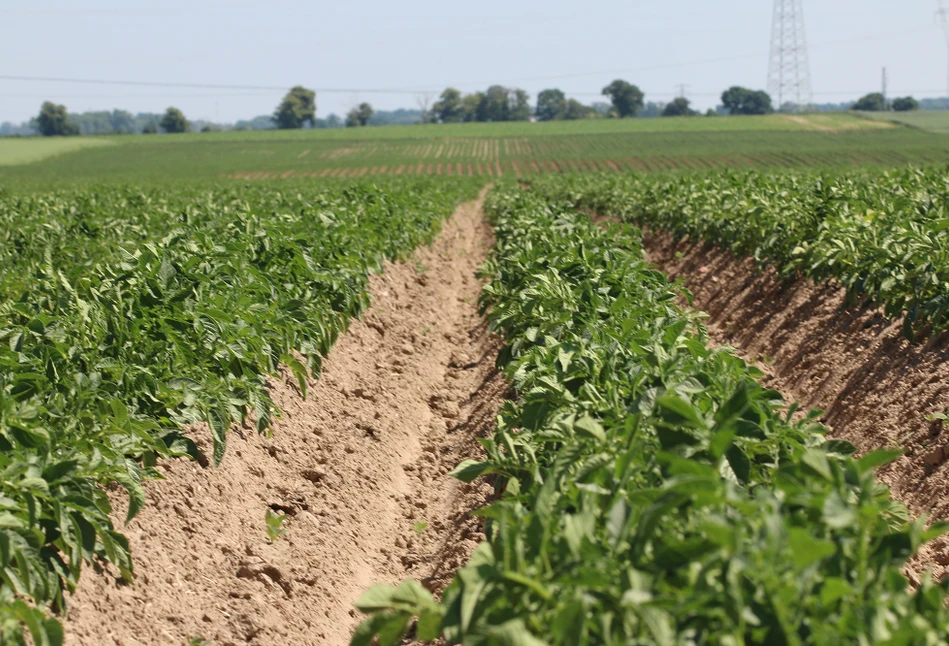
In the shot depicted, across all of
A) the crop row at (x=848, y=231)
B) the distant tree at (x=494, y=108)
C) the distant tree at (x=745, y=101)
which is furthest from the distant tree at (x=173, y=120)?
the crop row at (x=848, y=231)

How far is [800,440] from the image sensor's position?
3.35 meters

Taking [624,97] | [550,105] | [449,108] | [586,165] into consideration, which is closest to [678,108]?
[624,97]

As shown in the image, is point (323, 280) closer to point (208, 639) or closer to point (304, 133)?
point (208, 639)

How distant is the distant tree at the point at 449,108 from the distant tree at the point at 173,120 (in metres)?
43.9

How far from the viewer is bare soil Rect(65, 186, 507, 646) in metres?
3.97

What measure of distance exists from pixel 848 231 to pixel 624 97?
144073mm

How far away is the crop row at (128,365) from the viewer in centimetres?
318

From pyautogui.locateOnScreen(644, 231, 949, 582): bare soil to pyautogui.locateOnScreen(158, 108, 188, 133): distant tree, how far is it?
13016 centimetres

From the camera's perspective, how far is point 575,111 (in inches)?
5945

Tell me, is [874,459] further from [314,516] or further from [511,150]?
[511,150]

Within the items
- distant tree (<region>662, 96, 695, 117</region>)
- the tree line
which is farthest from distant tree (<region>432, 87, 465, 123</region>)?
distant tree (<region>662, 96, 695, 117</region>)

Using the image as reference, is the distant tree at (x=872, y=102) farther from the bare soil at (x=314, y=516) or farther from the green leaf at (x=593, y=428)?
the green leaf at (x=593, y=428)

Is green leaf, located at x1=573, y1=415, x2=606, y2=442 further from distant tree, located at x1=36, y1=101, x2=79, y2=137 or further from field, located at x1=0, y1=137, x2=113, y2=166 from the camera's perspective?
distant tree, located at x1=36, y1=101, x2=79, y2=137

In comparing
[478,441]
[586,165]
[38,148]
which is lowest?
[478,441]
